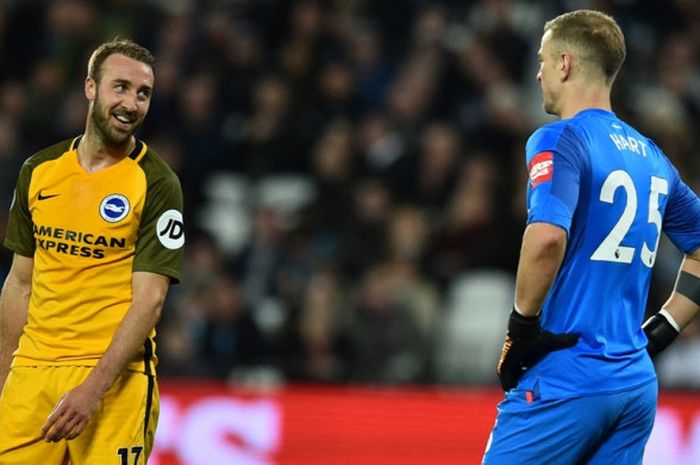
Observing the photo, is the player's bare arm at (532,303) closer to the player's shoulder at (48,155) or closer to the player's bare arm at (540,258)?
the player's bare arm at (540,258)

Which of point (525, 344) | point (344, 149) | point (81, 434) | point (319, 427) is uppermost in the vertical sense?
point (344, 149)

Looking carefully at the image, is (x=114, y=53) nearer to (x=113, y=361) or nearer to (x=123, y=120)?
(x=123, y=120)

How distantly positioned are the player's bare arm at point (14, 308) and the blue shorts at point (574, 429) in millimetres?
1732

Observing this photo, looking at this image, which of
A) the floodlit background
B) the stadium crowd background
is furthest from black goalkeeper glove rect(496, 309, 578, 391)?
the stadium crowd background

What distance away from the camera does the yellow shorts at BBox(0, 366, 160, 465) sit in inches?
183

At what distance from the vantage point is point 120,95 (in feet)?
15.4

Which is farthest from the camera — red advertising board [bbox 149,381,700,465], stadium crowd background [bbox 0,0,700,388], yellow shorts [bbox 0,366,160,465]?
stadium crowd background [bbox 0,0,700,388]

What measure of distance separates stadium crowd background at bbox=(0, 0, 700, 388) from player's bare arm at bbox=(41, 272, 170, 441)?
4.09 metres

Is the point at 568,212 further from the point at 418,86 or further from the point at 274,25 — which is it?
the point at 274,25

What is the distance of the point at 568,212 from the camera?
4.23m

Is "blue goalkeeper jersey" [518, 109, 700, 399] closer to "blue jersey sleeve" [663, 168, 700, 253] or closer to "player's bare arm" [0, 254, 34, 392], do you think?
"blue jersey sleeve" [663, 168, 700, 253]

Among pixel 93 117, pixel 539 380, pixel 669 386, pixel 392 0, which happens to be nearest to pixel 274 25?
pixel 392 0

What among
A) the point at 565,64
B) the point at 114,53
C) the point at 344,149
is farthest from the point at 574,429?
the point at 344,149

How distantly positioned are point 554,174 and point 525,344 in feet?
1.80
